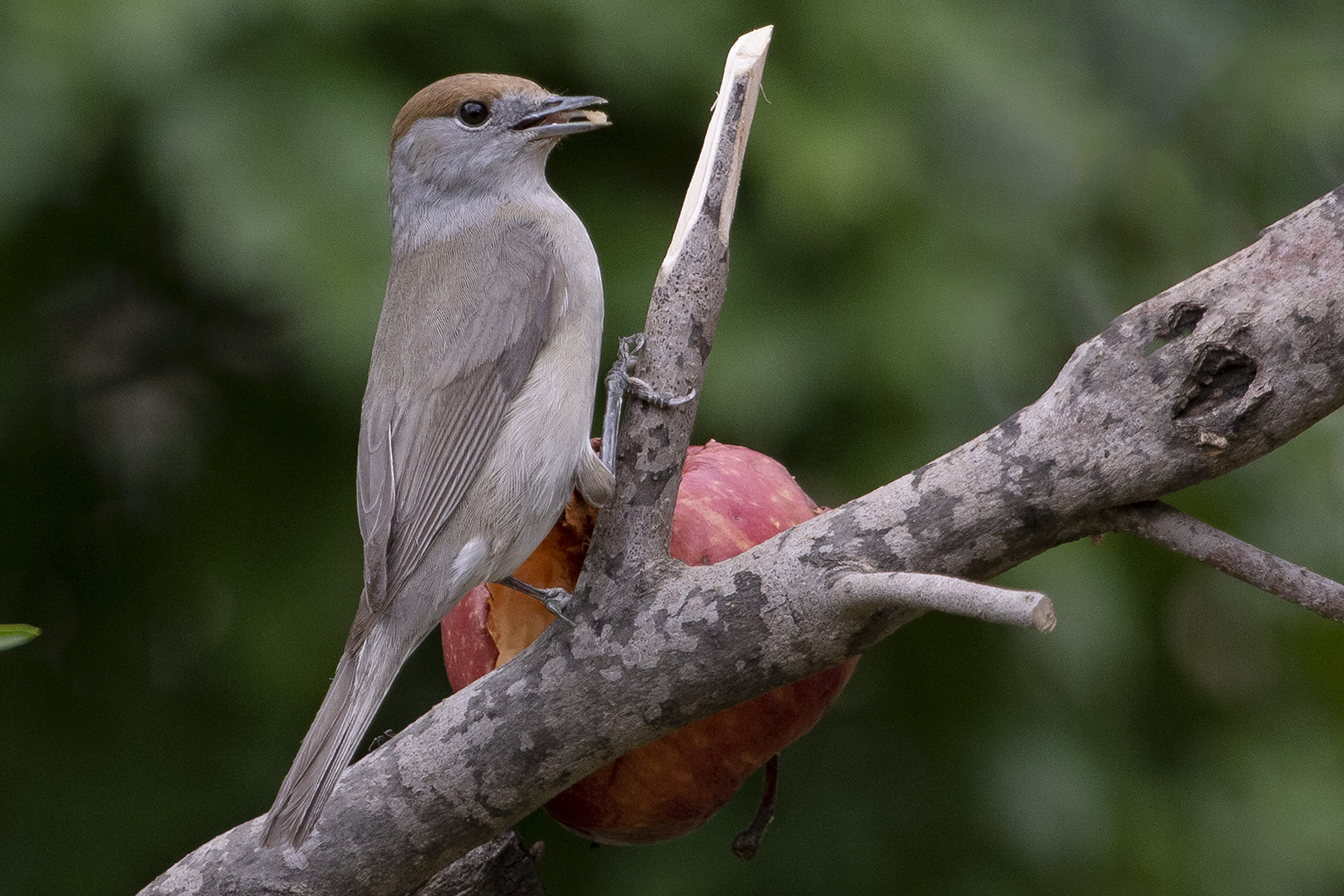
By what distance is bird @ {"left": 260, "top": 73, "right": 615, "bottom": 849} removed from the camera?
8.39 feet

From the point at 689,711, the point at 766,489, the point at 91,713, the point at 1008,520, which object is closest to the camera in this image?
the point at 1008,520

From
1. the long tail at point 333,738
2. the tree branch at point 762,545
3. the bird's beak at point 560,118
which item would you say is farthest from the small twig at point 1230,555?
the bird's beak at point 560,118

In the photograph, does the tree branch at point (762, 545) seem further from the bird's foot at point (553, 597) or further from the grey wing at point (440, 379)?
the grey wing at point (440, 379)

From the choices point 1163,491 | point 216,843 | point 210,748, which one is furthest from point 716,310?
point 210,748

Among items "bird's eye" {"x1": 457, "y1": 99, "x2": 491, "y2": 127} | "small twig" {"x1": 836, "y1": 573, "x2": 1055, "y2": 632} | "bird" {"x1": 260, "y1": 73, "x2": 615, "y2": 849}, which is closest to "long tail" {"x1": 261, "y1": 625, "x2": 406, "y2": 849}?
"bird" {"x1": 260, "y1": 73, "x2": 615, "y2": 849}

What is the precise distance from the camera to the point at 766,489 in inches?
102

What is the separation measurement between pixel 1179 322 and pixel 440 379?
1.65 metres

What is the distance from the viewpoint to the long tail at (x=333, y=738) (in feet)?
7.18

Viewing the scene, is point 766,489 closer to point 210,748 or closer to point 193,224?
point 193,224

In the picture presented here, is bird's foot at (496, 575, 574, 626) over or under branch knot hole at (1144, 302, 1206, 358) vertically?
under

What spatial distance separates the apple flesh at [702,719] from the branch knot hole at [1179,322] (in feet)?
2.79

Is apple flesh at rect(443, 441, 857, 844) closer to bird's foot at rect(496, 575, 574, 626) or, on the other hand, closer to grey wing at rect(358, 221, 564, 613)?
bird's foot at rect(496, 575, 574, 626)

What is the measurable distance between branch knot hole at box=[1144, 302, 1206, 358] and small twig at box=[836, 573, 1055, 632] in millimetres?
471

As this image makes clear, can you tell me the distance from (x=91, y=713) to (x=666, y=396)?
7.36 ft
